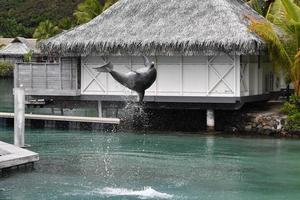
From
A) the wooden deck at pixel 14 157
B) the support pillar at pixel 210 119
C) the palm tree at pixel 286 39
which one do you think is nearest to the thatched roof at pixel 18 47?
the support pillar at pixel 210 119

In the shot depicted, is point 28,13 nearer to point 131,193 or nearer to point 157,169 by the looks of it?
point 157,169

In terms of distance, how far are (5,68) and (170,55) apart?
43.6m

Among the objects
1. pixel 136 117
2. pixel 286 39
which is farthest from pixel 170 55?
pixel 286 39

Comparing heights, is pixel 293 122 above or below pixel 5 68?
below

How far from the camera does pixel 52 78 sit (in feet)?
76.7

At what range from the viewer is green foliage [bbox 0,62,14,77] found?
62562 mm

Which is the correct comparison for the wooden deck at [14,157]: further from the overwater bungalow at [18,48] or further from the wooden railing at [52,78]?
the overwater bungalow at [18,48]

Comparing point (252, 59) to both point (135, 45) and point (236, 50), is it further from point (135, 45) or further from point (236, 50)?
point (135, 45)

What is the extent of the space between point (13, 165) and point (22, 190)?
174 centimetres

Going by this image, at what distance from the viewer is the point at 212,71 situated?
2136 centimetres

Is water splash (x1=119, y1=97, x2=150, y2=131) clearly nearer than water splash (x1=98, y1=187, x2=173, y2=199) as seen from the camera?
No

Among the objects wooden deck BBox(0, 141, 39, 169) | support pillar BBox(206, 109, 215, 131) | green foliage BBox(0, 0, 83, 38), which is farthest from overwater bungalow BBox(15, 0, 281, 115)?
green foliage BBox(0, 0, 83, 38)

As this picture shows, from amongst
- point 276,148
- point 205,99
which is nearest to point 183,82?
point 205,99

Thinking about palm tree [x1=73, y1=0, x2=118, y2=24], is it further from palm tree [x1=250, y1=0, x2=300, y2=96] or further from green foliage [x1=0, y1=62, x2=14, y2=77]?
green foliage [x1=0, y1=62, x2=14, y2=77]
